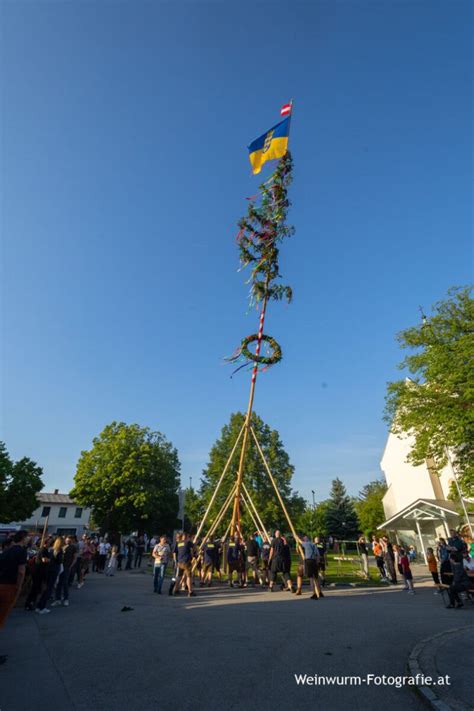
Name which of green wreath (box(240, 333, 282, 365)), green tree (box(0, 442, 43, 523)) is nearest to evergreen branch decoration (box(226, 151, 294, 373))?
green wreath (box(240, 333, 282, 365))

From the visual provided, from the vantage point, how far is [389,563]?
53.4 feet

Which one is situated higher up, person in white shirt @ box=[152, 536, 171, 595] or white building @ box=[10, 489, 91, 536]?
white building @ box=[10, 489, 91, 536]

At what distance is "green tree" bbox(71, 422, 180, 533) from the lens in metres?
35.6

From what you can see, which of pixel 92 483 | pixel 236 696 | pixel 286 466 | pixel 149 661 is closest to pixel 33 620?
pixel 149 661

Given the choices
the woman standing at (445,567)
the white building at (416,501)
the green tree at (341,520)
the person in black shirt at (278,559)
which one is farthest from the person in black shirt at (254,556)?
the green tree at (341,520)

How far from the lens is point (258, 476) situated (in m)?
39.9

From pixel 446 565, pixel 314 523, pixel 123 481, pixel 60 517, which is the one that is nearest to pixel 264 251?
pixel 446 565

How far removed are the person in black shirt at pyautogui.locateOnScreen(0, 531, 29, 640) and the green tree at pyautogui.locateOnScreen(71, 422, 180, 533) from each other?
101 ft

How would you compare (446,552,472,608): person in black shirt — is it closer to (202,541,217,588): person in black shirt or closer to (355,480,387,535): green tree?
(202,541,217,588): person in black shirt

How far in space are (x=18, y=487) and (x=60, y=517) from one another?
1960 cm

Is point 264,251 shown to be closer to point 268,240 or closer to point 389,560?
point 268,240

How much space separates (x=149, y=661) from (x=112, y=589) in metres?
9.49

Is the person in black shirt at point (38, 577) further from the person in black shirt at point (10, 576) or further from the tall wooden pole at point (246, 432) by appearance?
the tall wooden pole at point (246, 432)

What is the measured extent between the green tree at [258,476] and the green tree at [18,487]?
60.5 ft
